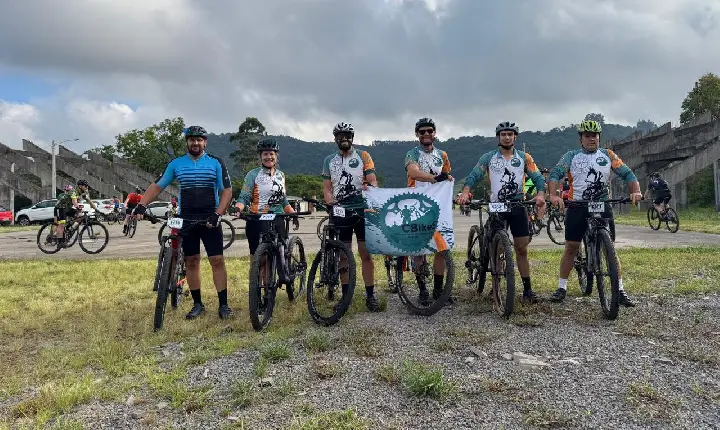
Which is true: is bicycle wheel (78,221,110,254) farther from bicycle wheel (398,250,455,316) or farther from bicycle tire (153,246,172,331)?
bicycle wheel (398,250,455,316)

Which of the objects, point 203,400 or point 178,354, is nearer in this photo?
point 203,400

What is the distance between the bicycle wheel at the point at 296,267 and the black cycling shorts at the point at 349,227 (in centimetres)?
77

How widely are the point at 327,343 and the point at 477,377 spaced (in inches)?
53.2

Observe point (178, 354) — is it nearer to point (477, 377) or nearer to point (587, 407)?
point (477, 377)

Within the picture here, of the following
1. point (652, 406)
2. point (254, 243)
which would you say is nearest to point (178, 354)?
point (254, 243)

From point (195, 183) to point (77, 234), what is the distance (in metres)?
9.31

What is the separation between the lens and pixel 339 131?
545 centimetres

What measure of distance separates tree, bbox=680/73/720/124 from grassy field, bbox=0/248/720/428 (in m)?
49.6

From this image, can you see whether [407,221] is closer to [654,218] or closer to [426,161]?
[426,161]

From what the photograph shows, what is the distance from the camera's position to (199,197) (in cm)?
544

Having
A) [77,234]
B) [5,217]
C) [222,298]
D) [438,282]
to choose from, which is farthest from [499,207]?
[5,217]

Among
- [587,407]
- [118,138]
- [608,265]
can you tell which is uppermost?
[118,138]

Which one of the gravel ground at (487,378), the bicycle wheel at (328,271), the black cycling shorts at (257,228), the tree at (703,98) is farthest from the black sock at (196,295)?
the tree at (703,98)

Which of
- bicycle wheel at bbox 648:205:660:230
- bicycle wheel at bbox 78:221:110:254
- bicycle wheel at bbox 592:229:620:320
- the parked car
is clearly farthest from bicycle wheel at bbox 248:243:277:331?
the parked car
